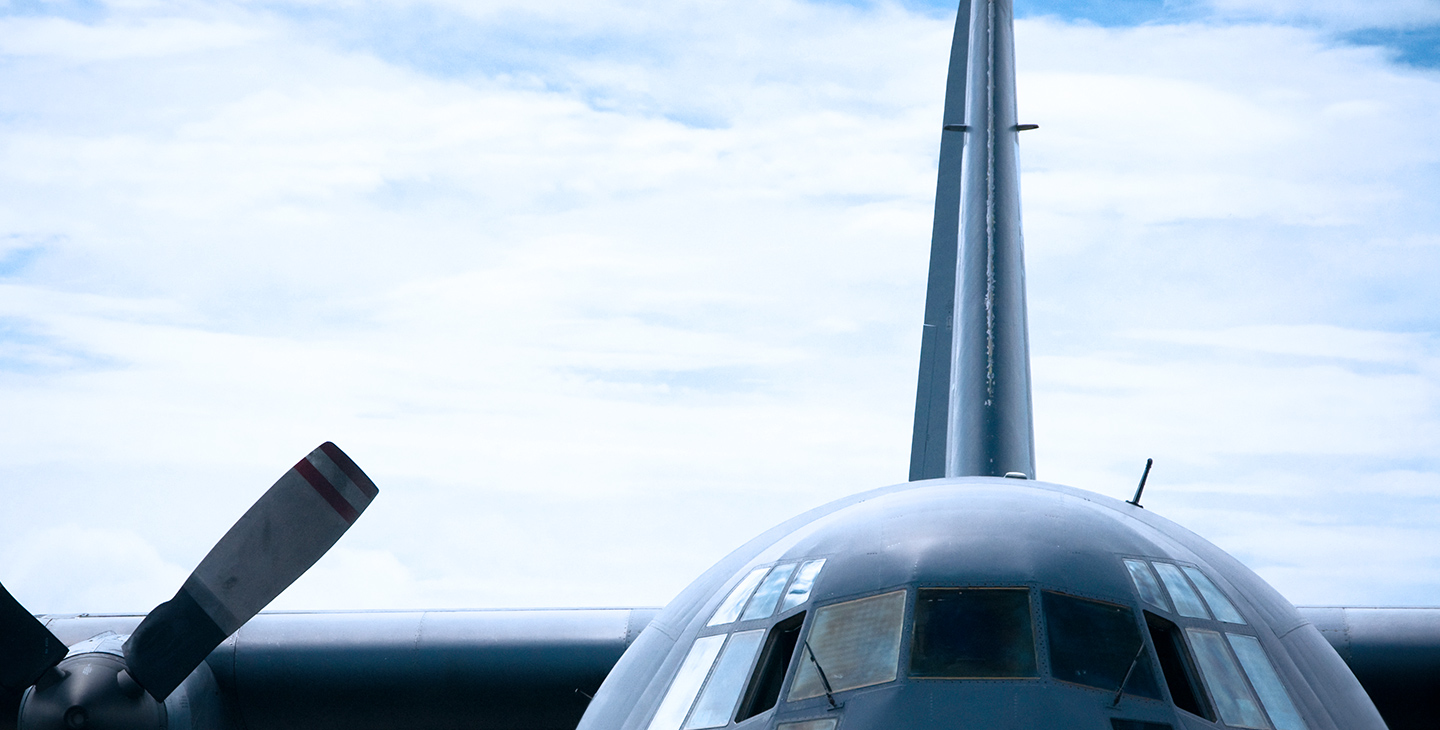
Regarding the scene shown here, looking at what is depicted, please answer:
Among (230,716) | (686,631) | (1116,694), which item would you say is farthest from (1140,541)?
(230,716)

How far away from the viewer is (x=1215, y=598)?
7.39 m

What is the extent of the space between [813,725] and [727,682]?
813 mm

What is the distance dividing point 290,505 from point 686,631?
17.2ft

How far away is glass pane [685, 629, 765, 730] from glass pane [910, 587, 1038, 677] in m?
→ 0.89

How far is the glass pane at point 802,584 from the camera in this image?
7.12 m

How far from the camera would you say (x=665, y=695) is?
7172mm

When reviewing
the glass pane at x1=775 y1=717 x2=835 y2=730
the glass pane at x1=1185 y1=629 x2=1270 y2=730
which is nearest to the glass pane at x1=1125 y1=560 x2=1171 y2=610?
the glass pane at x1=1185 y1=629 x2=1270 y2=730

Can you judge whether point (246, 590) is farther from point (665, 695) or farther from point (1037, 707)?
point (1037, 707)

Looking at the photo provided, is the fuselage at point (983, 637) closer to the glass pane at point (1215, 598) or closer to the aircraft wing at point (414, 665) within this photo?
the glass pane at point (1215, 598)

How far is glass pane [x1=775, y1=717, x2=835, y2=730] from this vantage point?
6027mm

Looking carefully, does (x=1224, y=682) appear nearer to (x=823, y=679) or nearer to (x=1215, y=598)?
(x=1215, y=598)

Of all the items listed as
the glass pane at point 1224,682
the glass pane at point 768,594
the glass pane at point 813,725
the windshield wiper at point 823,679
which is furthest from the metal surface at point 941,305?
the glass pane at point 813,725

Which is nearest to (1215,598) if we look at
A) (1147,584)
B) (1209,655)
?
(1147,584)

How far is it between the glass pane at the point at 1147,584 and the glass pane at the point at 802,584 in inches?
64.4
